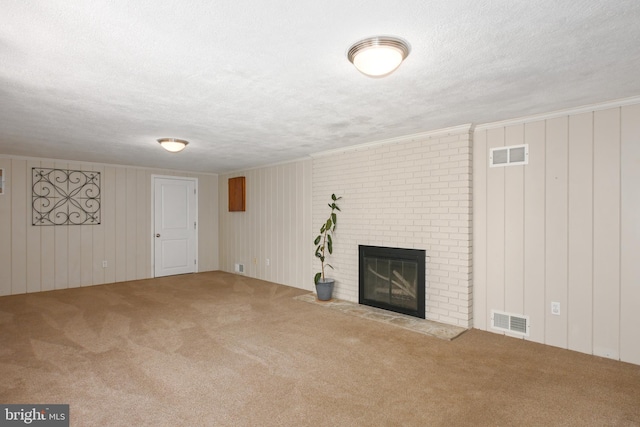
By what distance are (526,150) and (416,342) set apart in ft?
7.42

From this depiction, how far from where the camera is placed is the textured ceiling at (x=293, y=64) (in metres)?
1.67

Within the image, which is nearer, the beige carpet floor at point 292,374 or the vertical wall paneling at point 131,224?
the beige carpet floor at point 292,374

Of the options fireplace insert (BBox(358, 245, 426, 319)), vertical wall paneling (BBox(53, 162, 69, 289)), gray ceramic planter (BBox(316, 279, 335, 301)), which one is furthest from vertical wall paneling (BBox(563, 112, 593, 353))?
vertical wall paneling (BBox(53, 162, 69, 289))

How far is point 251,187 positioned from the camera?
23.4ft

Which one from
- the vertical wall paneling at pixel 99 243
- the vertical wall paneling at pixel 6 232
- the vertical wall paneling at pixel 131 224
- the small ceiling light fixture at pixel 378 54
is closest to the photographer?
the small ceiling light fixture at pixel 378 54

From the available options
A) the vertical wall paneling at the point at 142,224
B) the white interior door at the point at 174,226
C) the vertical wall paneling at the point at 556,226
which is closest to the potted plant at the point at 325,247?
the vertical wall paneling at the point at 556,226

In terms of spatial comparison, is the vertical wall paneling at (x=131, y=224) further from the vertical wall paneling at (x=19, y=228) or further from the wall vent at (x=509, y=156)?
the wall vent at (x=509, y=156)

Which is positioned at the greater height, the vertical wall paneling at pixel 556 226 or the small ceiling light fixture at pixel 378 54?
the small ceiling light fixture at pixel 378 54

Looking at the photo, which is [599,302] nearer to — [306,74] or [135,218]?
[306,74]

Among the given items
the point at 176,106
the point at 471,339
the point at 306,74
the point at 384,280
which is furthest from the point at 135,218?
the point at 471,339

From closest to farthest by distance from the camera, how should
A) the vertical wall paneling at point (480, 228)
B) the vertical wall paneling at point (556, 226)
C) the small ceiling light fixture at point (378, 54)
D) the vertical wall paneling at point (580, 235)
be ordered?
the small ceiling light fixture at point (378, 54) < the vertical wall paneling at point (580, 235) < the vertical wall paneling at point (556, 226) < the vertical wall paneling at point (480, 228)

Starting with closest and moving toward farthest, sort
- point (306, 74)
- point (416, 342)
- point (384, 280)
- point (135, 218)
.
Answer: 1. point (306, 74)
2. point (416, 342)
3. point (384, 280)
4. point (135, 218)

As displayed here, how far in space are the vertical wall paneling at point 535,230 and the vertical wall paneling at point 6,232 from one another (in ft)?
24.4

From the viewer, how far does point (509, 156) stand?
12.0 feet
